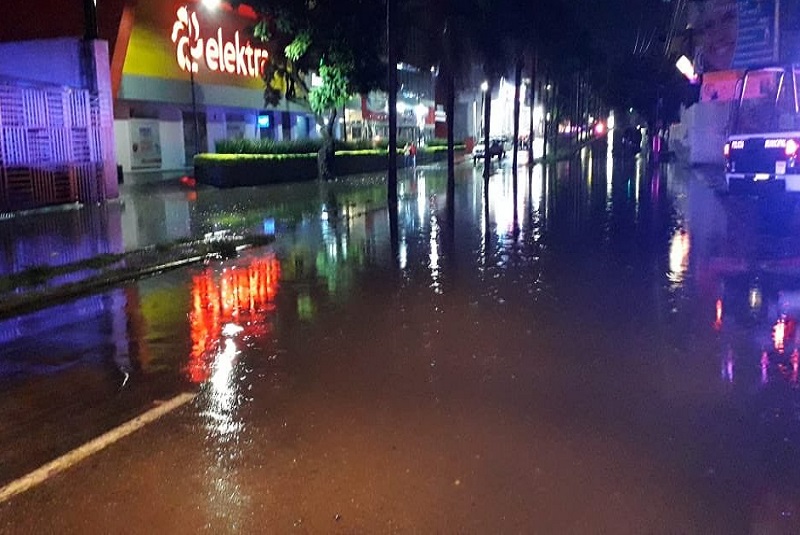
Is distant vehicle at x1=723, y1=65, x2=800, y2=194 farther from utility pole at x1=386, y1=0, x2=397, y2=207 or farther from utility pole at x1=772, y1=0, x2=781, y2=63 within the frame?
utility pole at x1=386, y1=0, x2=397, y2=207

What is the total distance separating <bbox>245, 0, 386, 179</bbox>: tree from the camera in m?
32.6

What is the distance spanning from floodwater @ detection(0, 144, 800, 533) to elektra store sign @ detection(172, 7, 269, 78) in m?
25.4

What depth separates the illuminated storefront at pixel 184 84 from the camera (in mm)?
34750

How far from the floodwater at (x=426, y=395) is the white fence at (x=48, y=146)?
9.26m

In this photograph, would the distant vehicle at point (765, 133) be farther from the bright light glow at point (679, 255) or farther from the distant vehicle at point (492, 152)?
the distant vehicle at point (492, 152)

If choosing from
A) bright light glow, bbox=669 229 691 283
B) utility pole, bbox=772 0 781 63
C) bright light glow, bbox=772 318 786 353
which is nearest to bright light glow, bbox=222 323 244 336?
bright light glow, bbox=772 318 786 353

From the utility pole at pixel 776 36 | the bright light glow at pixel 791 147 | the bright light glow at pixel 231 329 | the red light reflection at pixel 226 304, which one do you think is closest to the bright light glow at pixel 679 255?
the bright light glow at pixel 791 147

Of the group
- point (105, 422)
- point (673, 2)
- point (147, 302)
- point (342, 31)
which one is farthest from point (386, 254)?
point (673, 2)

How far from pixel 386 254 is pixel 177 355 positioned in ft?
23.0

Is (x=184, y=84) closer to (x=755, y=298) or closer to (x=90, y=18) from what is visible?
(x=90, y=18)

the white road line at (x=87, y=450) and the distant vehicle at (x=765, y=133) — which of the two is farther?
the distant vehicle at (x=765, y=133)

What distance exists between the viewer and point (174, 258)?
539 inches

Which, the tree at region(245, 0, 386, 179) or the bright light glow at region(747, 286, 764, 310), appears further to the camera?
the tree at region(245, 0, 386, 179)

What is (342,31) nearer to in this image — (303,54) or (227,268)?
(303,54)
